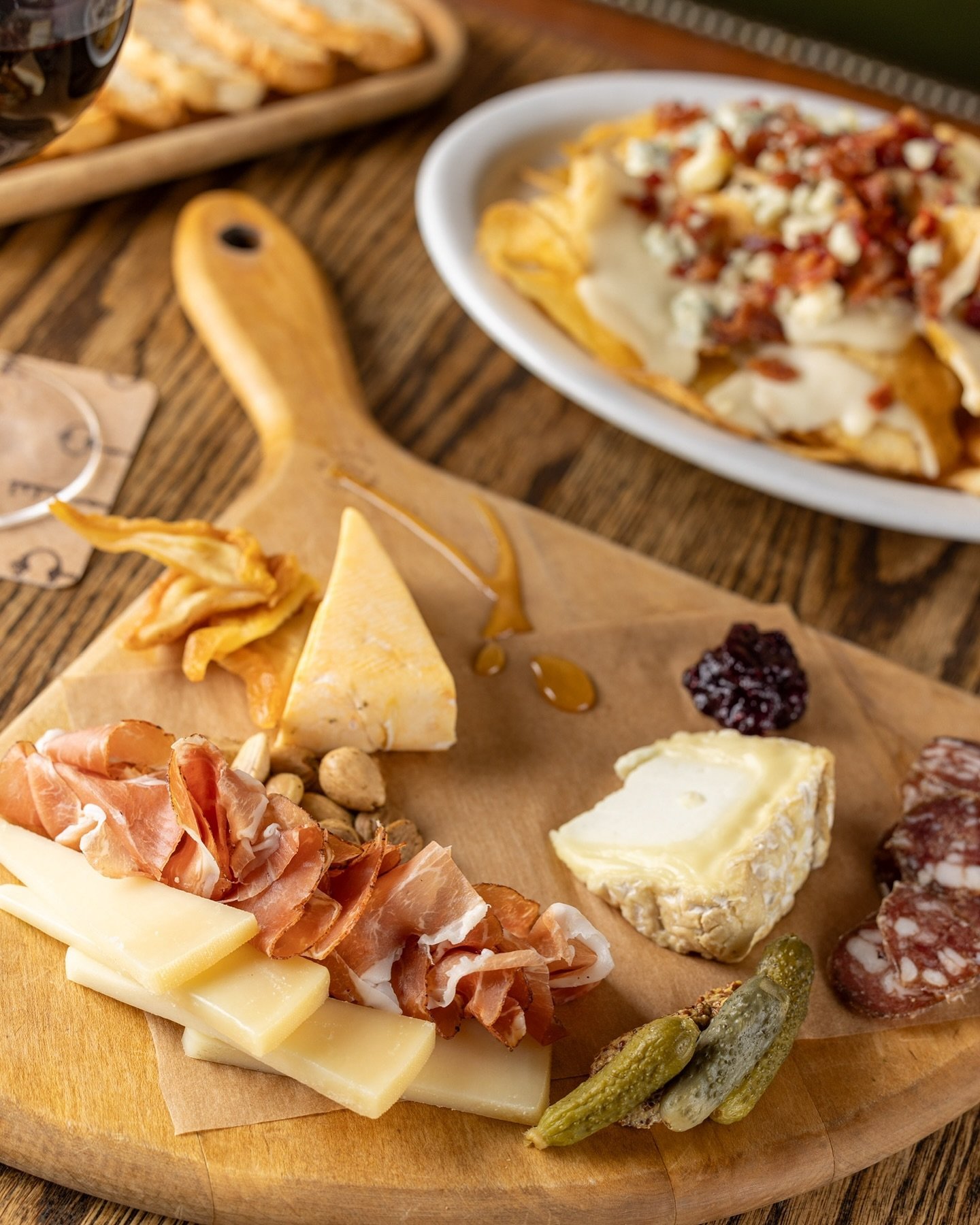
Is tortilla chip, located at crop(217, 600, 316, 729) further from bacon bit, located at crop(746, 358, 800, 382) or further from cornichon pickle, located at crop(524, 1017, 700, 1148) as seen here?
bacon bit, located at crop(746, 358, 800, 382)

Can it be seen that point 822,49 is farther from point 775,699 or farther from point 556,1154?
point 556,1154

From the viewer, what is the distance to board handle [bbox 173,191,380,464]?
6.63 feet

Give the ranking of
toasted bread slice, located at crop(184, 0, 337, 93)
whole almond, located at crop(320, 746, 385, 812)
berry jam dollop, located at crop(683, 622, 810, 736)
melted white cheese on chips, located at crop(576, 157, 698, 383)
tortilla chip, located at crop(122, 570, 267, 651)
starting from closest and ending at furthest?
1. whole almond, located at crop(320, 746, 385, 812)
2. tortilla chip, located at crop(122, 570, 267, 651)
3. berry jam dollop, located at crop(683, 622, 810, 736)
4. melted white cheese on chips, located at crop(576, 157, 698, 383)
5. toasted bread slice, located at crop(184, 0, 337, 93)

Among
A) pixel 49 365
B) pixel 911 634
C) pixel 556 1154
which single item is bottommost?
pixel 911 634

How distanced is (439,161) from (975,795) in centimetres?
151

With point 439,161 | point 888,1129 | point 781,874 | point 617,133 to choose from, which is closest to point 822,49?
point 617,133

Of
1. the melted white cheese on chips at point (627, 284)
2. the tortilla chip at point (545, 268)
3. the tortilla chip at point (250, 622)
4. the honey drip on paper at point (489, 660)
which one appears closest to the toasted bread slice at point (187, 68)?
the tortilla chip at point (545, 268)

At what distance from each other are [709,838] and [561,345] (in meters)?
0.97

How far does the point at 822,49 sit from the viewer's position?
3.58 meters

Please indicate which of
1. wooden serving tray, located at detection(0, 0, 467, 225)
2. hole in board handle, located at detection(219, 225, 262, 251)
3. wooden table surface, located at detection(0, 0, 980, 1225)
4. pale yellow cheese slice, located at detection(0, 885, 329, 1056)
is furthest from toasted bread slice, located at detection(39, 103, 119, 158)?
pale yellow cheese slice, located at detection(0, 885, 329, 1056)

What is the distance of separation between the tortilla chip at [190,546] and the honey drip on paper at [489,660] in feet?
0.99

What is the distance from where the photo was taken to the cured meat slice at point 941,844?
1.51 meters

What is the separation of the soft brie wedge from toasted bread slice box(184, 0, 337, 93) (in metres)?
1.66

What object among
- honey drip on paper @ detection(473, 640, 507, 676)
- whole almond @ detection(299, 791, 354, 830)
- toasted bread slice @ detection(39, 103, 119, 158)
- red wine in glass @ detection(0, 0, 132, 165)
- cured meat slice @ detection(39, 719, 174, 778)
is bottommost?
honey drip on paper @ detection(473, 640, 507, 676)
